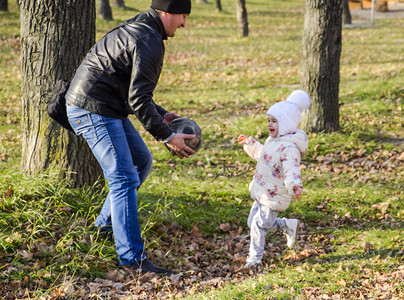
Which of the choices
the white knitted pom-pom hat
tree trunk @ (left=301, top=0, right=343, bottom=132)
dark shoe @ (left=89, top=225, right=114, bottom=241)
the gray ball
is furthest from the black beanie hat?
tree trunk @ (left=301, top=0, right=343, bottom=132)

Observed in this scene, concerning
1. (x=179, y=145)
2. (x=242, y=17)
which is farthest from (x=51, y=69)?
(x=242, y=17)

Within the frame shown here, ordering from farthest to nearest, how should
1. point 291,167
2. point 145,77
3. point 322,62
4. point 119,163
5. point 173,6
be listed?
point 322,62, point 291,167, point 119,163, point 173,6, point 145,77

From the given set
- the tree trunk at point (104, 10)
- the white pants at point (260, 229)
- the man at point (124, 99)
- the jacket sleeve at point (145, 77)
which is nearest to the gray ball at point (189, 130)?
the man at point (124, 99)

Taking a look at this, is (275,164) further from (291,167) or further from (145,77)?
(145,77)

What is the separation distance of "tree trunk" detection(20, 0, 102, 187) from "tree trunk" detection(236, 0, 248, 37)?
17.9 metres

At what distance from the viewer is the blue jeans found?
4547 millimetres

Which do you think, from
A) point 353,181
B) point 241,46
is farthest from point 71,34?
point 241,46

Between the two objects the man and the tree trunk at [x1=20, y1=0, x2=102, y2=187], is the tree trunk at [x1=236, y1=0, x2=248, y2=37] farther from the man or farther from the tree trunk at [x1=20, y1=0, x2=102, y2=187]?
the man

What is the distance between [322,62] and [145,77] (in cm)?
561

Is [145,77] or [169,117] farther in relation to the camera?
[169,117]

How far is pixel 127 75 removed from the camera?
177 inches

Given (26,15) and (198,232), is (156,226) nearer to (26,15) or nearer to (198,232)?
(198,232)

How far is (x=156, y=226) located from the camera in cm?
586

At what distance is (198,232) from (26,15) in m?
3.19
